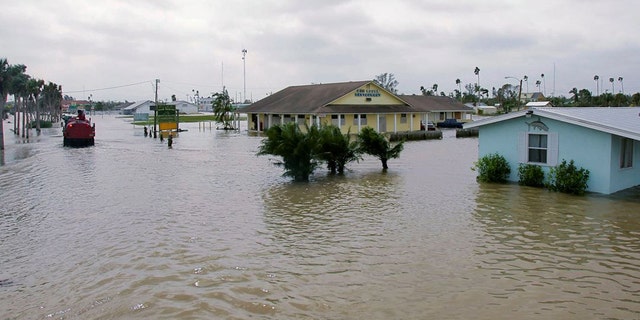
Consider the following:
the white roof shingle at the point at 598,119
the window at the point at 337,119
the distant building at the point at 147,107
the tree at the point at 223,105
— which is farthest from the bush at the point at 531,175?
the distant building at the point at 147,107

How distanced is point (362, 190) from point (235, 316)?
1256cm

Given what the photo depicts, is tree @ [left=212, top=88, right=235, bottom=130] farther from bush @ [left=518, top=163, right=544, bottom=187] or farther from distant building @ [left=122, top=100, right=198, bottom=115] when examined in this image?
distant building @ [left=122, top=100, right=198, bottom=115]

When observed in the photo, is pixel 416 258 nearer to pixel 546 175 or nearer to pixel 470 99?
pixel 546 175

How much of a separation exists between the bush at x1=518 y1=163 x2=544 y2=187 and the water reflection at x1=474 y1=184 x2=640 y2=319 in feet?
4.41

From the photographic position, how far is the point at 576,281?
9922 mm

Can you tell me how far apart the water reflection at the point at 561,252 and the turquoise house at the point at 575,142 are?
1.29 metres

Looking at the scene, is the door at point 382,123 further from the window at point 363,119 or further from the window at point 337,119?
the window at point 337,119

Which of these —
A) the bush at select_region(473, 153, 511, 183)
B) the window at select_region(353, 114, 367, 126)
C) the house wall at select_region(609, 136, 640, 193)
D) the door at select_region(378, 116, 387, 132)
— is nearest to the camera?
the house wall at select_region(609, 136, 640, 193)

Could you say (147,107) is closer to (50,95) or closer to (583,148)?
(50,95)

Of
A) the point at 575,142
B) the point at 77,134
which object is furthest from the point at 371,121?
the point at 575,142

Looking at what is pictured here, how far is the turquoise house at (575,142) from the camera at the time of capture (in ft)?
57.9

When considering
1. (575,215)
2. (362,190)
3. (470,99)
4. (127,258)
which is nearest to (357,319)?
(127,258)

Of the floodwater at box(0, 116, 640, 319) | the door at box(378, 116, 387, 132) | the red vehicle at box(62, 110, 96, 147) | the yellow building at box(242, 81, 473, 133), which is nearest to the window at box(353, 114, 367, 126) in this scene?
the yellow building at box(242, 81, 473, 133)

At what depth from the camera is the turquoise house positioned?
17.7m
